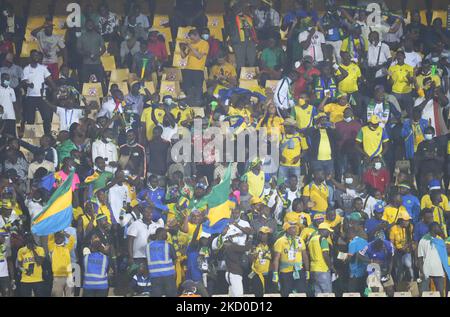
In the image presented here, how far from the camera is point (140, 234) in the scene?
14.7 metres

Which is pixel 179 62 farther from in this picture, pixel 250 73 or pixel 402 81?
pixel 402 81

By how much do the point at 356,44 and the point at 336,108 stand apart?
1001 millimetres

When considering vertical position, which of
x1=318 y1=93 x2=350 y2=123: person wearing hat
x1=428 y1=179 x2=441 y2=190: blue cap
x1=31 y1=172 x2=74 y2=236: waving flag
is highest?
x1=318 y1=93 x2=350 y2=123: person wearing hat

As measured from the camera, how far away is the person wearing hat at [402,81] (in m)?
15.7

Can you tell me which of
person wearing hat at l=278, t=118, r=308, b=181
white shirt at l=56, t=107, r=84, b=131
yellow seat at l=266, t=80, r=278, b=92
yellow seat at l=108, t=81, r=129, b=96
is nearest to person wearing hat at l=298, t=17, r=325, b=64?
yellow seat at l=266, t=80, r=278, b=92

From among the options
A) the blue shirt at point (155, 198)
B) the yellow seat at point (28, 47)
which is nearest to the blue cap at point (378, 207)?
the blue shirt at point (155, 198)

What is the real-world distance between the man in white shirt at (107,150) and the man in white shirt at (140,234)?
32.0 inches

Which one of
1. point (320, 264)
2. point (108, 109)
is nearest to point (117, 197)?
point (108, 109)

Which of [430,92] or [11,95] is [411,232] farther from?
[11,95]

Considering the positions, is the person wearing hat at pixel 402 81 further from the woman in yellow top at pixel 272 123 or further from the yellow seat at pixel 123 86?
the yellow seat at pixel 123 86

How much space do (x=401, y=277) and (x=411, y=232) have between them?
2.04ft

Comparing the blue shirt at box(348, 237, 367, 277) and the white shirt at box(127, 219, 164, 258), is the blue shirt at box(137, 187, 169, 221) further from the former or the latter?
the blue shirt at box(348, 237, 367, 277)

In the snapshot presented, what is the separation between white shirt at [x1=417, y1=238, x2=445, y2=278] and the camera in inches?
580

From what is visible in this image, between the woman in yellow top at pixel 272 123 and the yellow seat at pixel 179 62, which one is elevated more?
the yellow seat at pixel 179 62
